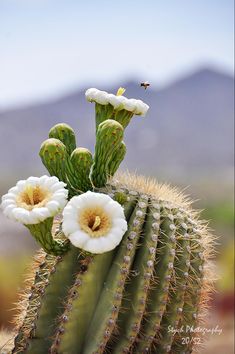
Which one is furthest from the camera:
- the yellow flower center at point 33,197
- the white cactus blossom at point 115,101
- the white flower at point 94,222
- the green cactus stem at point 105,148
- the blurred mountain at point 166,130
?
the blurred mountain at point 166,130

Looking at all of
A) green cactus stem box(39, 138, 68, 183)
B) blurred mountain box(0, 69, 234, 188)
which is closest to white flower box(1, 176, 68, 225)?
green cactus stem box(39, 138, 68, 183)

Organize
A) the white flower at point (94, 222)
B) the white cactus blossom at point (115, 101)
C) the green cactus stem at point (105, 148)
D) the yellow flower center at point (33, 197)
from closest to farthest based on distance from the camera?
the white flower at point (94, 222)
the yellow flower center at point (33, 197)
the green cactus stem at point (105, 148)
the white cactus blossom at point (115, 101)

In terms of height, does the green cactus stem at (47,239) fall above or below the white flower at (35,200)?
below

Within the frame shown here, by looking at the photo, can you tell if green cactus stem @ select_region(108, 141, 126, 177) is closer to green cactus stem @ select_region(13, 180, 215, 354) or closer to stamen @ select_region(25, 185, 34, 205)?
green cactus stem @ select_region(13, 180, 215, 354)

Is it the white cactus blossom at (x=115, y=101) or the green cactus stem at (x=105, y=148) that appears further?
the white cactus blossom at (x=115, y=101)

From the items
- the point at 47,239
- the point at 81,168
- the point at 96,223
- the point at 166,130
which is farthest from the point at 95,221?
the point at 166,130

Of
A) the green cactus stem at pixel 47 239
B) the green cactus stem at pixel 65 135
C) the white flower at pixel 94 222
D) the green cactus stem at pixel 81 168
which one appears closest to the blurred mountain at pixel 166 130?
the green cactus stem at pixel 65 135

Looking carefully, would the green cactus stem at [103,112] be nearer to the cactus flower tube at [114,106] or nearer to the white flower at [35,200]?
the cactus flower tube at [114,106]
